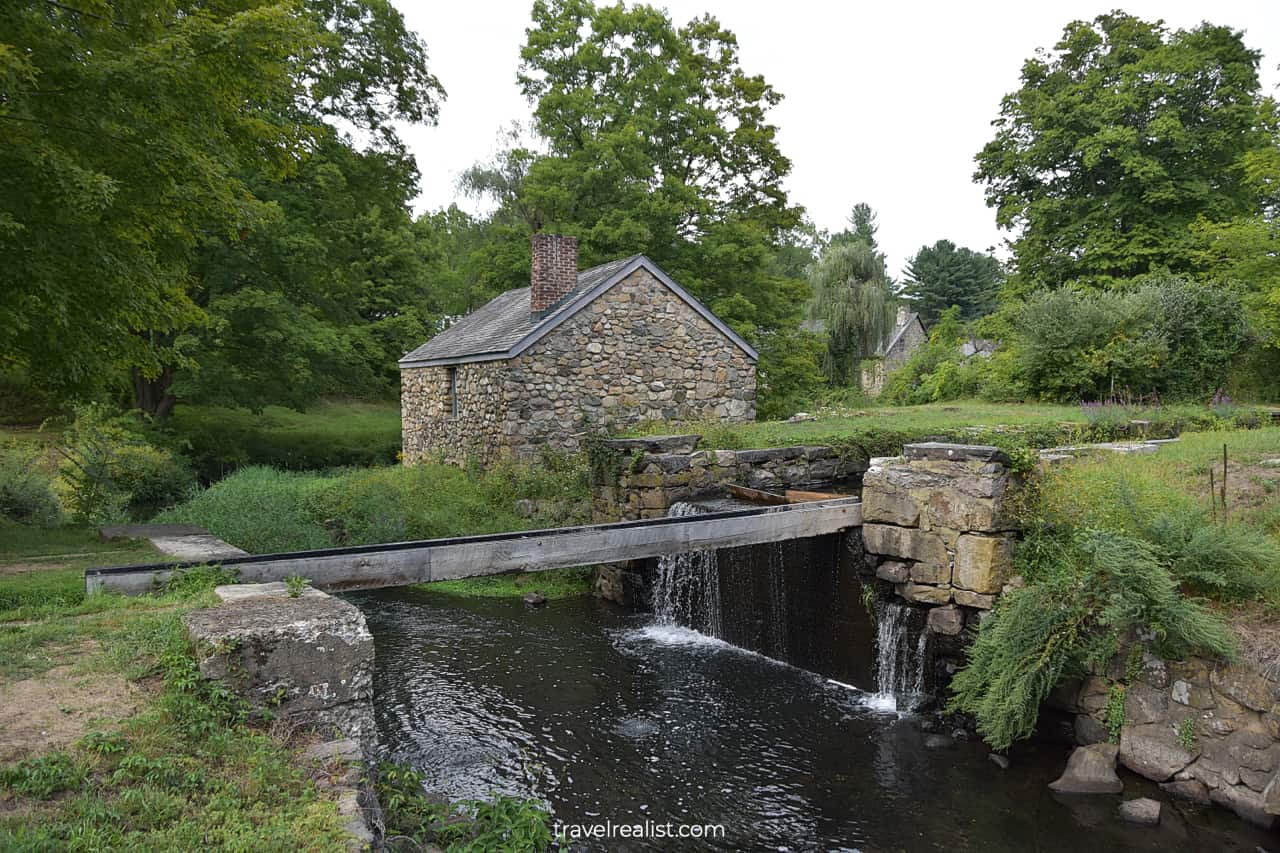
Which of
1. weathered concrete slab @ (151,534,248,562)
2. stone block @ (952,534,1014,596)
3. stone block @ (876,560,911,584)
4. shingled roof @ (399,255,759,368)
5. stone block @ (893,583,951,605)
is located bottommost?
stone block @ (893,583,951,605)

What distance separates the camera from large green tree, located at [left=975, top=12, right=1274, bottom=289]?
22.2m

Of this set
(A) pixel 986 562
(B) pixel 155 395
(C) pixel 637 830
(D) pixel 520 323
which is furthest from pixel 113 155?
(B) pixel 155 395

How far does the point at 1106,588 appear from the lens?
225 inches

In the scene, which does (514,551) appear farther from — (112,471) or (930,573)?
(112,471)

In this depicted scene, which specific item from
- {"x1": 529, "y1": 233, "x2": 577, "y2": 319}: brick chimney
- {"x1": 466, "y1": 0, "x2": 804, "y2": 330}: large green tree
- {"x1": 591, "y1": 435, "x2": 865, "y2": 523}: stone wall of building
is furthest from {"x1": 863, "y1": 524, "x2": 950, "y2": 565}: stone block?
{"x1": 466, "y1": 0, "x2": 804, "y2": 330}: large green tree

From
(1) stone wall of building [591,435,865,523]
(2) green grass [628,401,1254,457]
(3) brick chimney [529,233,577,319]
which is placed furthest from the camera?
(3) brick chimney [529,233,577,319]

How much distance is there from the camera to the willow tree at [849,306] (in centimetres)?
2786

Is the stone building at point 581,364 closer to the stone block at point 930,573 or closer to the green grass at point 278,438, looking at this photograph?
the green grass at point 278,438

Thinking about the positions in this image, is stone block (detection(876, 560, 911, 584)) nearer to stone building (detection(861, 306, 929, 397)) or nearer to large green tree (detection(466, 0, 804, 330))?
large green tree (detection(466, 0, 804, 330))

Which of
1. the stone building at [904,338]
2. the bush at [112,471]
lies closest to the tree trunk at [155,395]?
the bush at [112,471]

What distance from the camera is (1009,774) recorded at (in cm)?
588

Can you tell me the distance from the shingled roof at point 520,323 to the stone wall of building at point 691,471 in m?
3.54

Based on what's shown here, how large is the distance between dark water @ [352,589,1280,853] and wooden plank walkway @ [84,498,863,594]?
1545 mm

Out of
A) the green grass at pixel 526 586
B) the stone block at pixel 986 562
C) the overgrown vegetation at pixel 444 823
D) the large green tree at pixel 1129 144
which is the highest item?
the large green tree at pixel 1129 144
